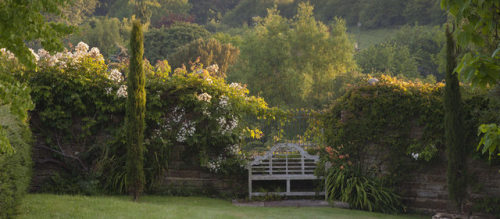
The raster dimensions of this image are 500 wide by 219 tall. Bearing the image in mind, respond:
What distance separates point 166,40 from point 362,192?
26.9 metres

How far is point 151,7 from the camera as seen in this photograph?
47250 millimetres

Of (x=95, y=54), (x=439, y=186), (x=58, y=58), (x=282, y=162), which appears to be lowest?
(x=439, y=186)

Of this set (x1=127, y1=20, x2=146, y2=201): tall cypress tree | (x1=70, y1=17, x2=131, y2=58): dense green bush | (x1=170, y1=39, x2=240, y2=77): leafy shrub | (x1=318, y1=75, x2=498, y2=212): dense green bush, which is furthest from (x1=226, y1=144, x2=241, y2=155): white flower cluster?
(x1=70, y1=17, x2=131, y2=58): dense green bush

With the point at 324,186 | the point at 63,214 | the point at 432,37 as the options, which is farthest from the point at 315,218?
the point at 432,37

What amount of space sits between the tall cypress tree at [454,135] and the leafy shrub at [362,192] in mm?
1164

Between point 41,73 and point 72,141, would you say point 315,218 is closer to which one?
point 72,141

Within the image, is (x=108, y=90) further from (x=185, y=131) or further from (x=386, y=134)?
(x=386, y=134)

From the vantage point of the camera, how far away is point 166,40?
3388cm

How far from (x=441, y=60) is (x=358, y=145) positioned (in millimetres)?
19854

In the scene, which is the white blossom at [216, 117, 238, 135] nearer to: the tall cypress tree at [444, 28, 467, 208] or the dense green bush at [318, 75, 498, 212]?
the dense green bush at [318, 75, 498, 212]

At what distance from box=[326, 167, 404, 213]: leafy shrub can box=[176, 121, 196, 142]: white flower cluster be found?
9.55 ft

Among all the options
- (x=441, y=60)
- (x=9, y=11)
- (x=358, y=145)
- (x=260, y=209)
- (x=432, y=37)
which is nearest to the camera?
(x=9, y=11)

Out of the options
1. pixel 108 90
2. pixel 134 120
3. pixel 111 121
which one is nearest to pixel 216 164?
pixel 134 120

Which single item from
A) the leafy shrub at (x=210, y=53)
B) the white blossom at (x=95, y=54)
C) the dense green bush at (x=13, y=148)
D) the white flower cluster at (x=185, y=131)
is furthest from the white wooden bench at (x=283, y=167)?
the leafy shrub at (x=210, y=53)
